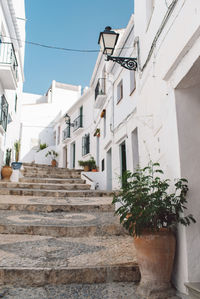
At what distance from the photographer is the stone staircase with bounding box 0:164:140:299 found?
93.1 inches

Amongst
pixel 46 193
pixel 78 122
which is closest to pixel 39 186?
pixel 46 193

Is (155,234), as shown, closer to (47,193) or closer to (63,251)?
(63,251)

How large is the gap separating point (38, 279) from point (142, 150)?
10.2 feet

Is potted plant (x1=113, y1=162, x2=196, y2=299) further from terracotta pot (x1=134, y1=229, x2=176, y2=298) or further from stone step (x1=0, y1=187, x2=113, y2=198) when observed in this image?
stone step (x1=0, y1=187, x2=113, y2=198)

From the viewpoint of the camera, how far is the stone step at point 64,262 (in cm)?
245

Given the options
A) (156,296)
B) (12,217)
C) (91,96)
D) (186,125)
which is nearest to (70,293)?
(156,296)

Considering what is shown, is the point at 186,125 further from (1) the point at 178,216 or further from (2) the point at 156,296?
(2) the point at 156,296

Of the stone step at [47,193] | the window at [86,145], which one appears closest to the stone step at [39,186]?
the stone step at [47,193]

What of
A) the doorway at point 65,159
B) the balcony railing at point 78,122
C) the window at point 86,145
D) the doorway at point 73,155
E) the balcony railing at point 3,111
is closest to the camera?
the balcony railing at point 3,111

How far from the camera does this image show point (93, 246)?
10.6ft

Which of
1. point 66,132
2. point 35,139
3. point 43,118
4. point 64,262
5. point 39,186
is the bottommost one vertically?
point 64,262

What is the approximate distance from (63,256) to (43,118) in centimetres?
2005

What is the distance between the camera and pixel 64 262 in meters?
2.68

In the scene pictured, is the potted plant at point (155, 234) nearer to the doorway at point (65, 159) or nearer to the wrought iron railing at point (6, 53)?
the wrought iron railing at point (6, 53)
